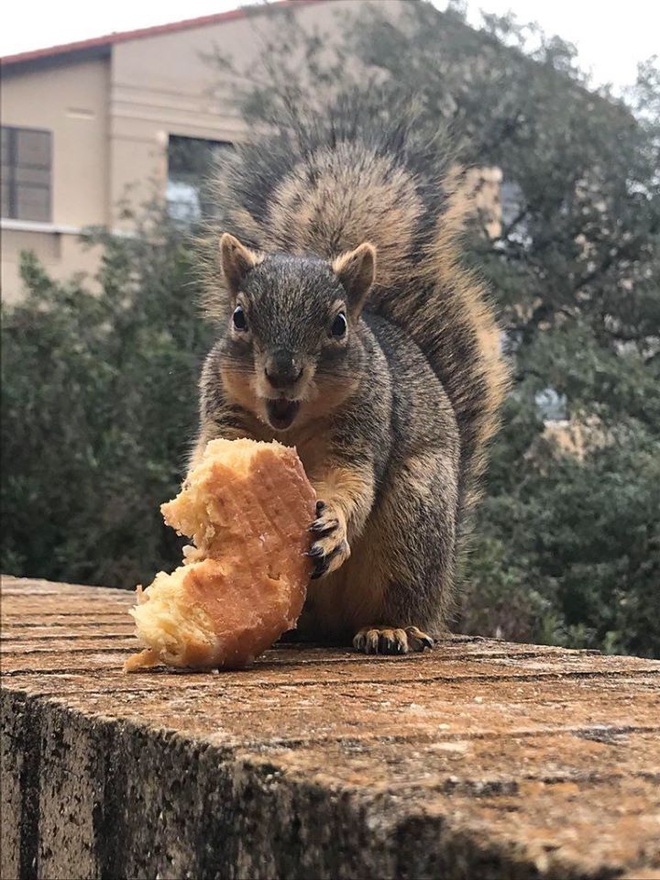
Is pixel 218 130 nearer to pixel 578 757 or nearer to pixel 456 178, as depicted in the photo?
pixel 456 178

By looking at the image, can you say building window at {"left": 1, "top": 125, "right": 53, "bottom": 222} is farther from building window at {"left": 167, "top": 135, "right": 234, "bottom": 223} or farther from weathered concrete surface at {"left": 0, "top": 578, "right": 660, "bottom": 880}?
weathered concrete surface at {"left": 0, "top": 578, "right": 660, "bottom": 880}

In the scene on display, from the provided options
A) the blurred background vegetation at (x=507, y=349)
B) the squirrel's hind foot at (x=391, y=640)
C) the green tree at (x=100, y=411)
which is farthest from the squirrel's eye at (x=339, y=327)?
the green tree at (x=100, y=411)

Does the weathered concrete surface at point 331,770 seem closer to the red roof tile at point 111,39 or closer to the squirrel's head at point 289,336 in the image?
the squirrel's head at point 289,336

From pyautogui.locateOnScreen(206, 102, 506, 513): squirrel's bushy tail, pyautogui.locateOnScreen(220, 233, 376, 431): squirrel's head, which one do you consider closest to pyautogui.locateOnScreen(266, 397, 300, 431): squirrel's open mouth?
pyautogui.locateOnScreen(220, 233, 376, 431): squirrel's head

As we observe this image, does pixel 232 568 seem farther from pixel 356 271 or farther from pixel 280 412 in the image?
pixel 356 271

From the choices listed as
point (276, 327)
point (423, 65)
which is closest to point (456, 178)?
point (276, 327)

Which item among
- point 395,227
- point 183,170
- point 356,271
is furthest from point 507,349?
point 183,170
